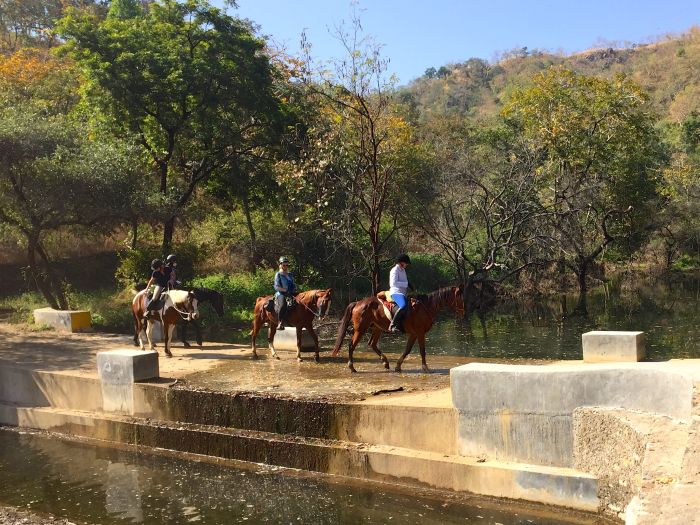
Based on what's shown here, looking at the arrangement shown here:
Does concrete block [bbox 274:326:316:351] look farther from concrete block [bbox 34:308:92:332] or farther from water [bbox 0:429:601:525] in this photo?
concrete block [bbox 34:308:92:332]

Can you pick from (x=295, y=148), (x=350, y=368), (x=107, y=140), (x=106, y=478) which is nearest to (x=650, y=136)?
(x=295, y=148)

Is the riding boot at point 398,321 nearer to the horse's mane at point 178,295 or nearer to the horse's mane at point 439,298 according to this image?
the horse's mane at point 439,298

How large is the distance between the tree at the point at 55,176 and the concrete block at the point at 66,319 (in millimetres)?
3218

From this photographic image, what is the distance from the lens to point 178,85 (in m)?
26.1

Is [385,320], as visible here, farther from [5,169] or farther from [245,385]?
[5,169]

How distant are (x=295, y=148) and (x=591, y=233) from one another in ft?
52.9

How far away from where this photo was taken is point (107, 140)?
86.4ft

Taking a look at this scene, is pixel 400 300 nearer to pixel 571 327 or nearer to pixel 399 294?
pixel 399 294

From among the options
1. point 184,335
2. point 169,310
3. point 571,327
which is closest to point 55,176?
point 184,335

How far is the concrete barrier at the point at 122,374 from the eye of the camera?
43.8 feet

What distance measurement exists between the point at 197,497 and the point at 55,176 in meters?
14.8

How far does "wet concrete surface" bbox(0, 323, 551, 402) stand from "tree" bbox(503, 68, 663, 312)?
723 inches

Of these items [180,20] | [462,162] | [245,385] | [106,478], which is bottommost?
[106,478]

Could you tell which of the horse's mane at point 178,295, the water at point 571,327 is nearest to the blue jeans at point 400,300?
the horse's mane at point 178,295
